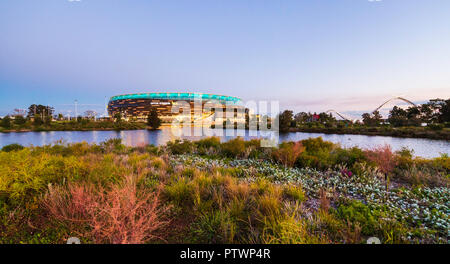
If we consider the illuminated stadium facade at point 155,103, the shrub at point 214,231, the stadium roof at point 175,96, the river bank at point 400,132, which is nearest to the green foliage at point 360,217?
the shrub at point 214,231


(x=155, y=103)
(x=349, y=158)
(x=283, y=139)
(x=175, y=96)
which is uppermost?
(x=175, y=96)

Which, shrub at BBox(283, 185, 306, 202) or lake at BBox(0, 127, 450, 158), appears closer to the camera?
shrub at BBox(283, 185, 306, 202)

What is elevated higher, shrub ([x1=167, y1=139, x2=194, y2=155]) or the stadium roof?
the stadium roof

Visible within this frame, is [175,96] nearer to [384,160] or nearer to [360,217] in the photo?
[384,160]

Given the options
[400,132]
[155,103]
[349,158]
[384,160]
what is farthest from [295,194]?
[155,103]

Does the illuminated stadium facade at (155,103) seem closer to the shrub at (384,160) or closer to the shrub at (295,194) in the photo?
the shrub at (384,160)

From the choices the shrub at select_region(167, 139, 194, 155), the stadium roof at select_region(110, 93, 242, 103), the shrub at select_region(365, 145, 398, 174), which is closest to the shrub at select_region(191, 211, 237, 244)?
the shrub at select_region(365, 145, 398, 174)

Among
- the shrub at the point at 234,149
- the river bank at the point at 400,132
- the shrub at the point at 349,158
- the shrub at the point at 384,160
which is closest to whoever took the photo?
the shrub at the point at 384,160

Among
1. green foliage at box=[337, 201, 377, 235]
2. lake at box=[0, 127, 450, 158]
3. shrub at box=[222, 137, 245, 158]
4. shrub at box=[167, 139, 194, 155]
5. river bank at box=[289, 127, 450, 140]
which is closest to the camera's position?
green foliage at box=[337, 201, 377, 235]

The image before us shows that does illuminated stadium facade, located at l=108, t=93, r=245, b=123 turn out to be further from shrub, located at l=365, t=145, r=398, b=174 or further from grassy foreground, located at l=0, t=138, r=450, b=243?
grassy foreground, located at l=0, t=138, r=450, b=243

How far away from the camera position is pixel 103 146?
37.5 ft

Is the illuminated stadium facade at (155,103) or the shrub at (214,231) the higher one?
the illuminated stadium facade at (155,103)
